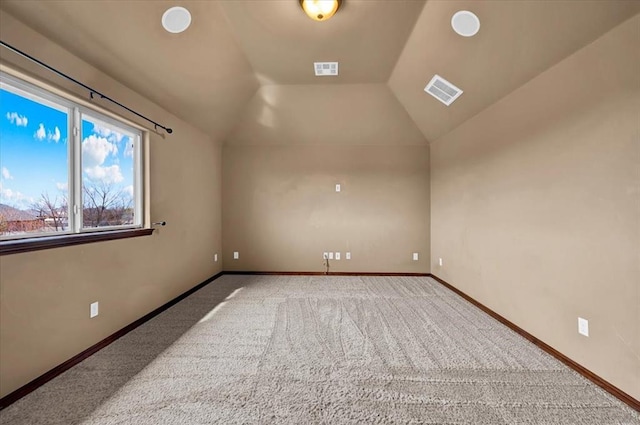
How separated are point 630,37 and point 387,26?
5.60 feet

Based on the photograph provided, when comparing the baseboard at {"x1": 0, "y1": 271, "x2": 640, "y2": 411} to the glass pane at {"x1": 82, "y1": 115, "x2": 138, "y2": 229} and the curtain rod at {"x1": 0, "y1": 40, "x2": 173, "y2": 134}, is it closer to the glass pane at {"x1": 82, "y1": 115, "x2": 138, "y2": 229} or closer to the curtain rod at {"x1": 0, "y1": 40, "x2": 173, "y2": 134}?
Result: the glass pane at {"x1": 82, "y1": 115, "x2": 138, "y2": 229}

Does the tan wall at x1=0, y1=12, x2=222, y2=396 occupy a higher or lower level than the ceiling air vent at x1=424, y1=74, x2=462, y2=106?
lower

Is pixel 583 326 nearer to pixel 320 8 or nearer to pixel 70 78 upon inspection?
pixel 320 8

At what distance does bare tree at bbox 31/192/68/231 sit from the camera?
180 cm

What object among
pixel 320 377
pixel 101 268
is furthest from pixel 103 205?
pixel 320 377

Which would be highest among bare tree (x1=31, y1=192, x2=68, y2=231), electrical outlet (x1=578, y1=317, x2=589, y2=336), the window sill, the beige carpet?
bare tree (x1=31, y1=192, x2=68, y2=231)

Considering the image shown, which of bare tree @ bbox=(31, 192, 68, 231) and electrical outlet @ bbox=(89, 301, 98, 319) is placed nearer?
bare tree @ bbox=(31, 192, 68, 231)

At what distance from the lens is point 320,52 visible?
2.84m

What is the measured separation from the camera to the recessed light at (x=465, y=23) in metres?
2.06

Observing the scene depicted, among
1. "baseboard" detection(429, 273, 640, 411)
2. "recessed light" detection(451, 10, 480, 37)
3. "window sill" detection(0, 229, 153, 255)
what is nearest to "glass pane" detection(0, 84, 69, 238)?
"window sill" detection(0, 229, 153, 255)

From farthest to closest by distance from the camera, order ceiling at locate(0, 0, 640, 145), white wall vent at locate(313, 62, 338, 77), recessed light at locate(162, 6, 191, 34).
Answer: white wall vent at locate(313, 62, 338, 77) → recessed light at locate(162, 6, 191, 34) → ceiling at locate(0, 0, 640, 145)

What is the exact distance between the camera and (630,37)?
5.06 ft

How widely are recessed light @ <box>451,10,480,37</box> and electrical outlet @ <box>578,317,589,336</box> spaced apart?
2369 millimetres

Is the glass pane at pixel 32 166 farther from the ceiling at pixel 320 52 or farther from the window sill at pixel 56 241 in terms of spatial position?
the ceiling at pixel 320 52
